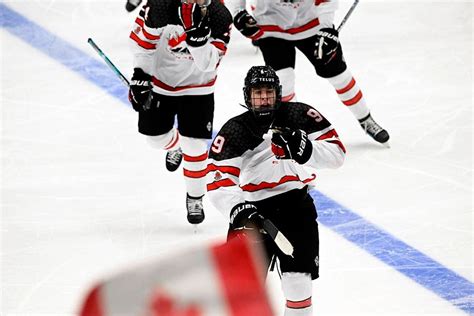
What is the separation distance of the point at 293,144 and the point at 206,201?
6.29ft

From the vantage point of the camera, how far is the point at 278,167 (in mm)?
3238

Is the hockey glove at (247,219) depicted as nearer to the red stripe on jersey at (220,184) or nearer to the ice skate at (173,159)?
the red stripe on jersey at (220,184)

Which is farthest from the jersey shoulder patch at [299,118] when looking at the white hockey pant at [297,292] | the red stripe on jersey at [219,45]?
the red stripe on jersey at [219,45]

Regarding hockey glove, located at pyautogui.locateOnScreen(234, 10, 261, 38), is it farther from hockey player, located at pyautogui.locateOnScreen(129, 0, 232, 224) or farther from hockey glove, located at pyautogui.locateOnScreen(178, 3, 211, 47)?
hockey glove, located at pyautogui.locateOnScreen(178, 3, 211, 47)

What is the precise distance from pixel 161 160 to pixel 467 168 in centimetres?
155

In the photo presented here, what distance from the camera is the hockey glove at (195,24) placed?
3916 mm

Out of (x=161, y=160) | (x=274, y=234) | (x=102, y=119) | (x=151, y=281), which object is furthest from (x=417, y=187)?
(x=151, y=281)

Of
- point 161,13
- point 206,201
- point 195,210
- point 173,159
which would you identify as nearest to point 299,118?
point 161,13

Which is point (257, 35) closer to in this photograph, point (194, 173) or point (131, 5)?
point (194, 173)

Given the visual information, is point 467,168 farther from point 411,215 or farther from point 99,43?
point 99,43

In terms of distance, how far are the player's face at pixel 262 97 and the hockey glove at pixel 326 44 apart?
5.52 ft

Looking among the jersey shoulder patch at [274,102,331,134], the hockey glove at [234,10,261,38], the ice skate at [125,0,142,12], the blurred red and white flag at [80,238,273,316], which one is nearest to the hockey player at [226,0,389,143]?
the hockey glove at [234,10,261,38]

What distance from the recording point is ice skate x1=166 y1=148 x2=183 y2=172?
502 cm

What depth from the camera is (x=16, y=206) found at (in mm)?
4805
